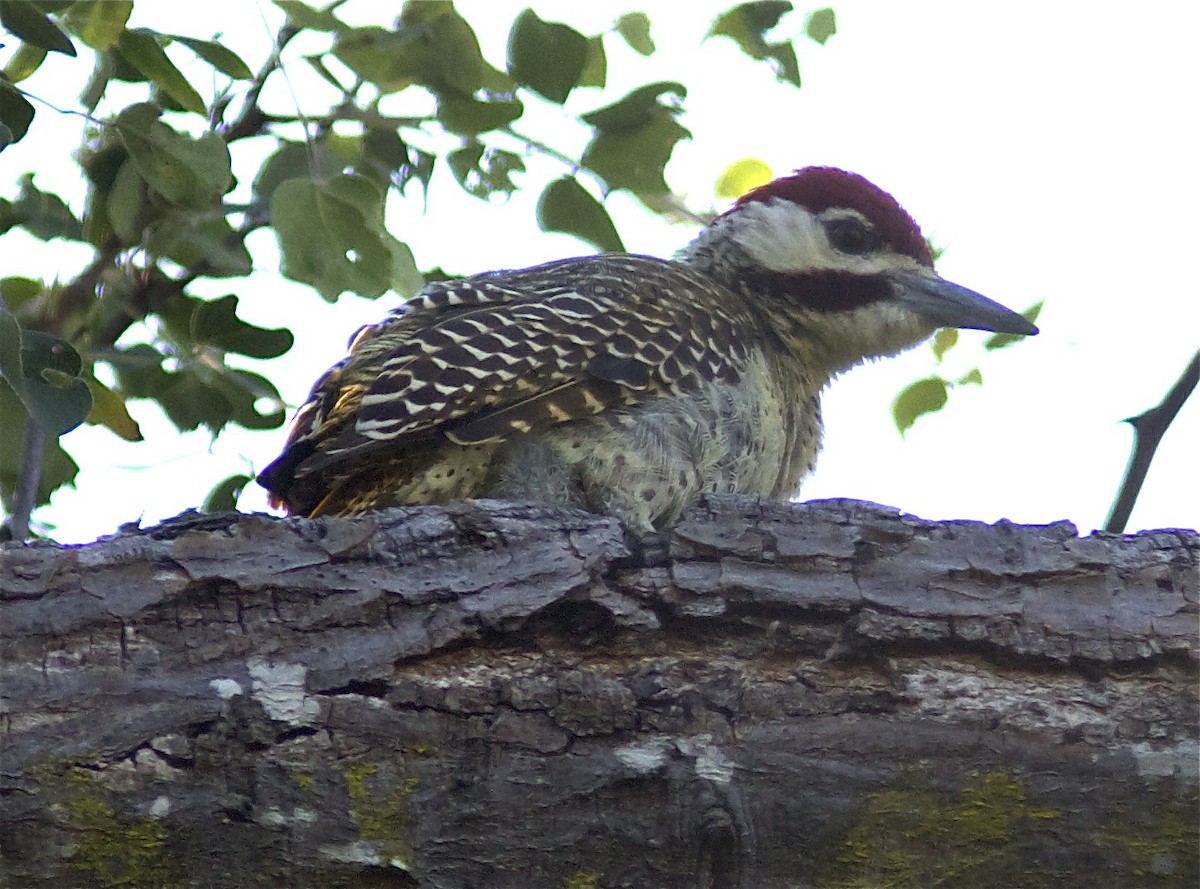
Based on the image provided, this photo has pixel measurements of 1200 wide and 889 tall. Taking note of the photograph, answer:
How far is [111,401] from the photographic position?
351 cm

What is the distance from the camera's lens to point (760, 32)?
12.6ft

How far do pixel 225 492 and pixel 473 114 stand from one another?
111 centimetres

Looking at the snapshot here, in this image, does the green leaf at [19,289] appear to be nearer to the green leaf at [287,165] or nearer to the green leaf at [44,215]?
the green leaf at [44,215]

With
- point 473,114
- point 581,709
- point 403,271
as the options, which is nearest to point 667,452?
point 403,271

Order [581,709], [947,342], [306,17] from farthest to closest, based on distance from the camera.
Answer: [947,342] < [306,17] < [581,709]

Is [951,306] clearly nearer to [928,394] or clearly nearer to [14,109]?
[928,394]

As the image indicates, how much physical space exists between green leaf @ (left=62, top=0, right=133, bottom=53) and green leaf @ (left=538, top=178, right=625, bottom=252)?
3.40 feet

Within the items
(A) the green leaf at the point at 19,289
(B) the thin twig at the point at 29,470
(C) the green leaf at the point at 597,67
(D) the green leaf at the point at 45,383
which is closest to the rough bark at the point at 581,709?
(D) the green leaf at the point at 45,383

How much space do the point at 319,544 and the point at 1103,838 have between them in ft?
4.42

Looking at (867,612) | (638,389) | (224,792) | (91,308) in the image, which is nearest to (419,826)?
(224,792)

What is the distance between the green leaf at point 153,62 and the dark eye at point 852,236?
2040 mm

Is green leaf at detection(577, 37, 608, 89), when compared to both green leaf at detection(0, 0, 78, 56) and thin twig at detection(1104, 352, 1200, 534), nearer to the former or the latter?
green leaf at detection(0, 0, 78, 56)

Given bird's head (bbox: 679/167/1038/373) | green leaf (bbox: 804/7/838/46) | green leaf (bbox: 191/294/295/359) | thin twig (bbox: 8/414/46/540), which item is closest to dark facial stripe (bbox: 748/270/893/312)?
bird's head (bbox: 679/167/1038/373)

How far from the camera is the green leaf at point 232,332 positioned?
11.7 feet
